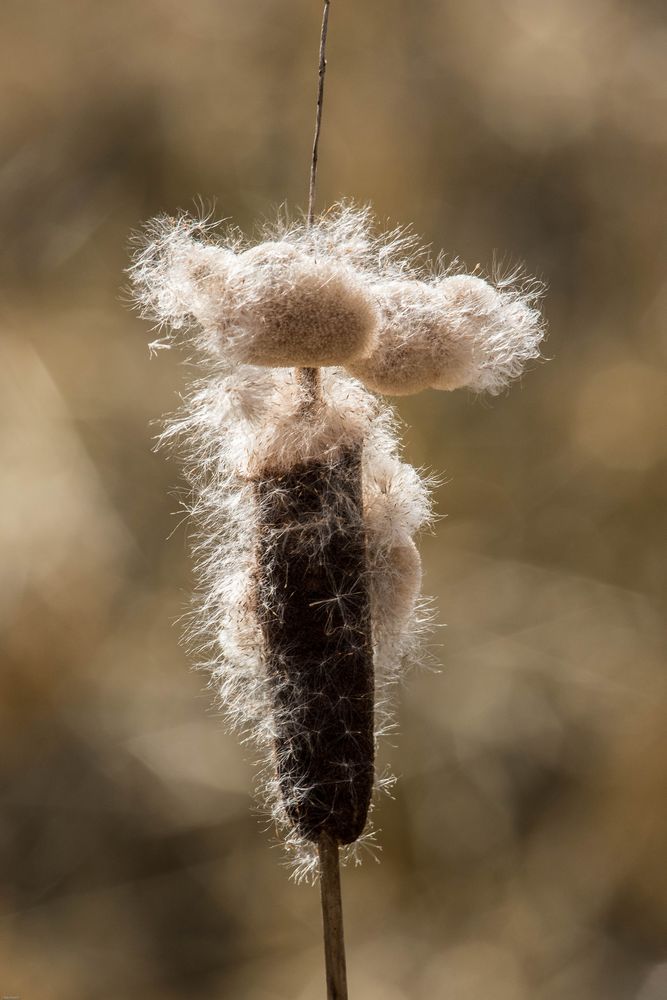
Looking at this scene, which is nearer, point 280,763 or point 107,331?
point 280,763

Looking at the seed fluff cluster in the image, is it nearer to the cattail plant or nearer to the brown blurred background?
the cattail plant

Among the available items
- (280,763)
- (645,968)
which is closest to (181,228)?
(280,763)

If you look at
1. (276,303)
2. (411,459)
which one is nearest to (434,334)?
(276,303)

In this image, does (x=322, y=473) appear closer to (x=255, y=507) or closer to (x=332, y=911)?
(x=255, y=507)

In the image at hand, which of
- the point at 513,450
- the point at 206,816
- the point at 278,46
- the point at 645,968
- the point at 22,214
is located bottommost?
the point at 645,968

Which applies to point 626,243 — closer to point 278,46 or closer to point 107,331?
point 278,46

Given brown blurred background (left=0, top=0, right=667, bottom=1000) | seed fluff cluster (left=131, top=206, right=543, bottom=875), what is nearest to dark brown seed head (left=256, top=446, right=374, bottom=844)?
seed fluff cluster (left=131, top=206, right=543, bottom=875)
